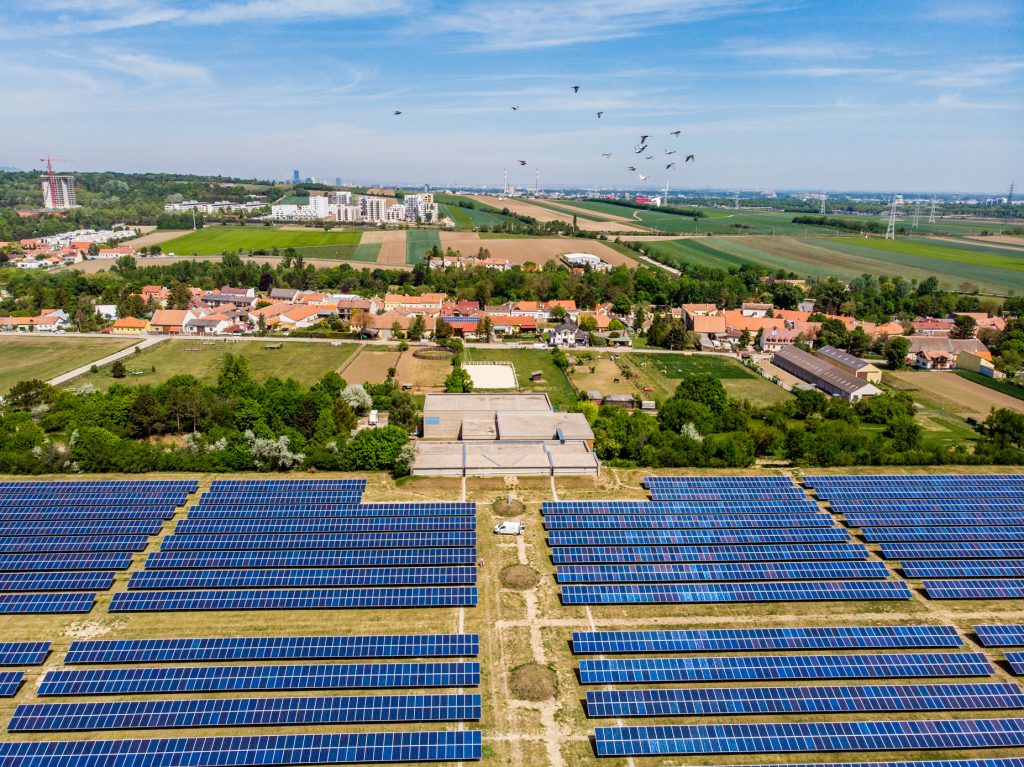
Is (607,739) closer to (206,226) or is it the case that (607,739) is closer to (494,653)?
(494,653)

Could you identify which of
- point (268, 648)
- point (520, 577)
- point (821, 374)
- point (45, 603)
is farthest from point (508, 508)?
point (821, 374)

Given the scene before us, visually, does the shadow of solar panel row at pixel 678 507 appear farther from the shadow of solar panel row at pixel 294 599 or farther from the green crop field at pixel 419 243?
the green crop field at pixel 419 243

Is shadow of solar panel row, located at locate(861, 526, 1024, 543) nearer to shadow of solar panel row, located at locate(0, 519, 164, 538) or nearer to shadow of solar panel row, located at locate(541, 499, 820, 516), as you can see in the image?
shadow of solar panel row, located at locate(541, 499, 820, 516)

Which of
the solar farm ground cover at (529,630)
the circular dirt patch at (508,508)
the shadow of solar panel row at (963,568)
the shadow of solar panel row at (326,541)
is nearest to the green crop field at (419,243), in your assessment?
the circular dirt patch at (508,508)

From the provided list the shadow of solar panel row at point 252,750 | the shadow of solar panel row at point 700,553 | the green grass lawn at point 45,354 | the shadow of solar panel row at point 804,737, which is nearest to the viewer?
the shadow of solar panel row at point 252,750

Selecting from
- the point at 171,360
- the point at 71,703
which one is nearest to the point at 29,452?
the point at 71,703

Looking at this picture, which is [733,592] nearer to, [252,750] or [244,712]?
[252,750]
